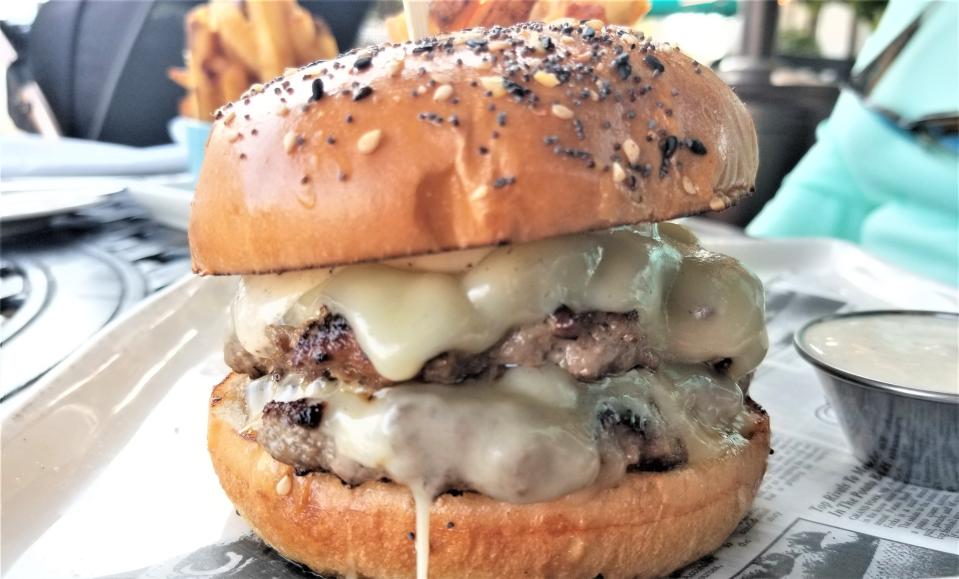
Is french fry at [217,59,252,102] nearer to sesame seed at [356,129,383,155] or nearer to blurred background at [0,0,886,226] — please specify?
sesame seed at [356,129,383,155]

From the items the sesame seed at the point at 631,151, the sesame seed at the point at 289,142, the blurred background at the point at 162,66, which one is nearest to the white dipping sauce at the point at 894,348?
the sesame seed at the point at 631,151

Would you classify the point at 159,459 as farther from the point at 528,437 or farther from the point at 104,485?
the point at 528,437

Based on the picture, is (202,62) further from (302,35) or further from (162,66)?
(162,66)

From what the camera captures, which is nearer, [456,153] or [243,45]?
[456,153]

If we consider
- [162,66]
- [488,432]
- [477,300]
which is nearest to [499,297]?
[477,300]

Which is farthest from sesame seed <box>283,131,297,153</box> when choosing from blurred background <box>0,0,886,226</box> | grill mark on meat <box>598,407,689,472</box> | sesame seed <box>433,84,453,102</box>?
blurred background <box>0,0,886,226</box>

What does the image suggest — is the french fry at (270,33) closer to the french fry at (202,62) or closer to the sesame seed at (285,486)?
the french fry at (202,62)

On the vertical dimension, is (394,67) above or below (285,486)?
above

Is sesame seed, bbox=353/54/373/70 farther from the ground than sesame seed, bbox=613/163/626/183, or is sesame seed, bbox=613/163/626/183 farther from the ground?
sesame seed, bbox=353/54/373/70
